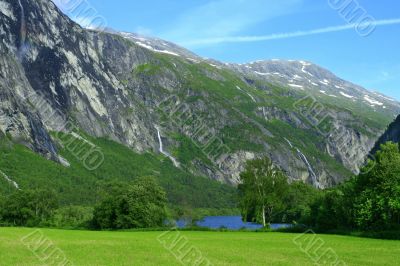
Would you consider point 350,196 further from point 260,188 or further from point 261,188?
point 260,188

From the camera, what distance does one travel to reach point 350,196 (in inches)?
2687

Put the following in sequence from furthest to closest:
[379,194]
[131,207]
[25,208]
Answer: [25,208] < [131,207] < [379,194]

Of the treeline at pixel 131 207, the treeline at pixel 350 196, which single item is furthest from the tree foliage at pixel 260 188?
the treeline at pixel 131 207

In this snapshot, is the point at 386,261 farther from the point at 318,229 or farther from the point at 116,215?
the point at 116,215

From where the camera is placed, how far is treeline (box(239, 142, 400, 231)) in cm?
5750

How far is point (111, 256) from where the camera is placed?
3206 centimetres

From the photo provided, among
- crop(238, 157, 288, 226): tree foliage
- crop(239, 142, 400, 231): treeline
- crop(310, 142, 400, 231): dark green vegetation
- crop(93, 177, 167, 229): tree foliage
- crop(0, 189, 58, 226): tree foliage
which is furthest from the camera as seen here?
crop(0, 189, 58, 226): tree foliage

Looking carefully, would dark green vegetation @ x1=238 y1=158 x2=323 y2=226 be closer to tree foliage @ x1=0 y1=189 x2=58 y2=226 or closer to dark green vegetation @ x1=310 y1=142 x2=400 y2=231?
dark green vegetation @ x1=310 y1=142 x2=400 y2=231

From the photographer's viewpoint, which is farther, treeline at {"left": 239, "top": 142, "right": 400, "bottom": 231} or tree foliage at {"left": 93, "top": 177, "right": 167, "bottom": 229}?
tree foliage at {"left": 93, "top": 177, "right": 167, "bottom": 229}

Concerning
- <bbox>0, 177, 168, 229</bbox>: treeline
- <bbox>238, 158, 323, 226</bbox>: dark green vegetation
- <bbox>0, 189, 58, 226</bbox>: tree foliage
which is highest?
<bbox>238, 158, 323, 226</bbox>: dark green vegetation

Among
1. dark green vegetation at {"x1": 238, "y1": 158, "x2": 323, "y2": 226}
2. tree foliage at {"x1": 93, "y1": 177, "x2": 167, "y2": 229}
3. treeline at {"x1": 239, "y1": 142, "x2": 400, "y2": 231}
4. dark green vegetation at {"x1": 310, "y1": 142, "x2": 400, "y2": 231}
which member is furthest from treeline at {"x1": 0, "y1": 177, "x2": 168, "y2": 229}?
dark green vegetation at {"x1": 310, "y1": 142, "x2": 400, "y2": 231}

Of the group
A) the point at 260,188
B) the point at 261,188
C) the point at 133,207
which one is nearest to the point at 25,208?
the point at 133,207

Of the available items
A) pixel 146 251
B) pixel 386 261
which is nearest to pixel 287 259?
pixel 386 261

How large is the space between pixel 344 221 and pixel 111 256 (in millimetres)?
55170
